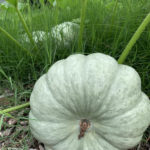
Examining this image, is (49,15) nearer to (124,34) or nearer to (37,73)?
(37,73)

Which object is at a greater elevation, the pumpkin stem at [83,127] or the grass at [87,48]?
the grass at [87,48]

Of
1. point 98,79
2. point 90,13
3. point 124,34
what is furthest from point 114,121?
Answer: point 90,13

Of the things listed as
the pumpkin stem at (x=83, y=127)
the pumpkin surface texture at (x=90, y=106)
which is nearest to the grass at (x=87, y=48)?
the pumpkin surface texture at (x=90, y=106)

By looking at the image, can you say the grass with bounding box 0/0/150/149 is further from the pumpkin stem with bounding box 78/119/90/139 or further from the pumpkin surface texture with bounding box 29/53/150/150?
the pumpkin stem with bounding box 78/119/90/139

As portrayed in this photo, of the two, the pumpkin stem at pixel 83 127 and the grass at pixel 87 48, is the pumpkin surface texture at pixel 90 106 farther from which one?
the grass at pixel 87 48

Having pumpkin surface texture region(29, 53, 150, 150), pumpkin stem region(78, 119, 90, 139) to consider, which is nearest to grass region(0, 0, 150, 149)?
pumpkin surface texture region(29, 53, 150, 150)

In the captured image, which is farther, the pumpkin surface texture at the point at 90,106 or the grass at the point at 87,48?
the grass at the point at 87,48

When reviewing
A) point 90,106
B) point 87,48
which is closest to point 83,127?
point 90,106

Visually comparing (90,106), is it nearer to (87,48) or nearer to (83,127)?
(83,127)
